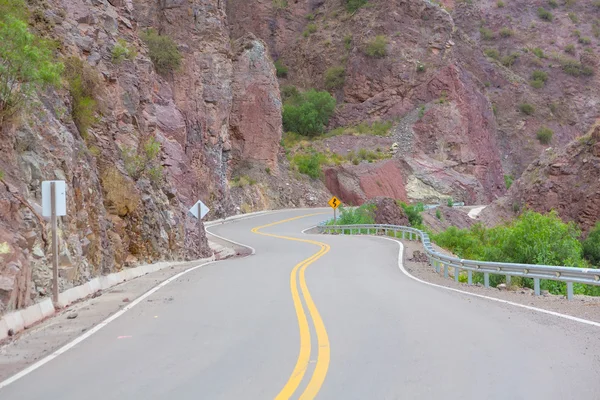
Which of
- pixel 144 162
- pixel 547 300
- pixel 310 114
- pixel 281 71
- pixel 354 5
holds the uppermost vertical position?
pixel 354 5

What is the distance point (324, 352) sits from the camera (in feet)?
25.8

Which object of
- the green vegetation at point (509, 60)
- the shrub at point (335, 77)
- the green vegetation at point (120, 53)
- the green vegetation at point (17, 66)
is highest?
the green vegetation at point (509, 60)

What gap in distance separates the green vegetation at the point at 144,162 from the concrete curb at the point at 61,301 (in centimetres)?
418

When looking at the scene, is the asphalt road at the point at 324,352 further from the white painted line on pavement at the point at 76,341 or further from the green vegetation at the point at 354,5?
the green vegetation at the point at 354,5

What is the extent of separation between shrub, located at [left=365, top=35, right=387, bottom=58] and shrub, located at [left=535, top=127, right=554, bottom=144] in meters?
27.8

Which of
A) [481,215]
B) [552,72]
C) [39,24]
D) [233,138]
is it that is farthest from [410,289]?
[552,72]

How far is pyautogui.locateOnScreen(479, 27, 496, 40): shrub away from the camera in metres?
116

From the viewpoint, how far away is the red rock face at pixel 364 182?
231ft

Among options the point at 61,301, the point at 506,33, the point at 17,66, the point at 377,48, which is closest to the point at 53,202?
the point at 61,301

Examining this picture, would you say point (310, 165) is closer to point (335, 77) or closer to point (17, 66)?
point (335, 77)

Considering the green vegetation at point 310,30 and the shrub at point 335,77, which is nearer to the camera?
the shrub at point 335,77

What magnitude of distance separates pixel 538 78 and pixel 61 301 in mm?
103894

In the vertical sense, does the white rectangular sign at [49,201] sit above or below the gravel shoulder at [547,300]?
above

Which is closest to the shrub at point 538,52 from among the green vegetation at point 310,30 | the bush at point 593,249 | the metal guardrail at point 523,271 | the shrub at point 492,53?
the shrub at point 492,53
